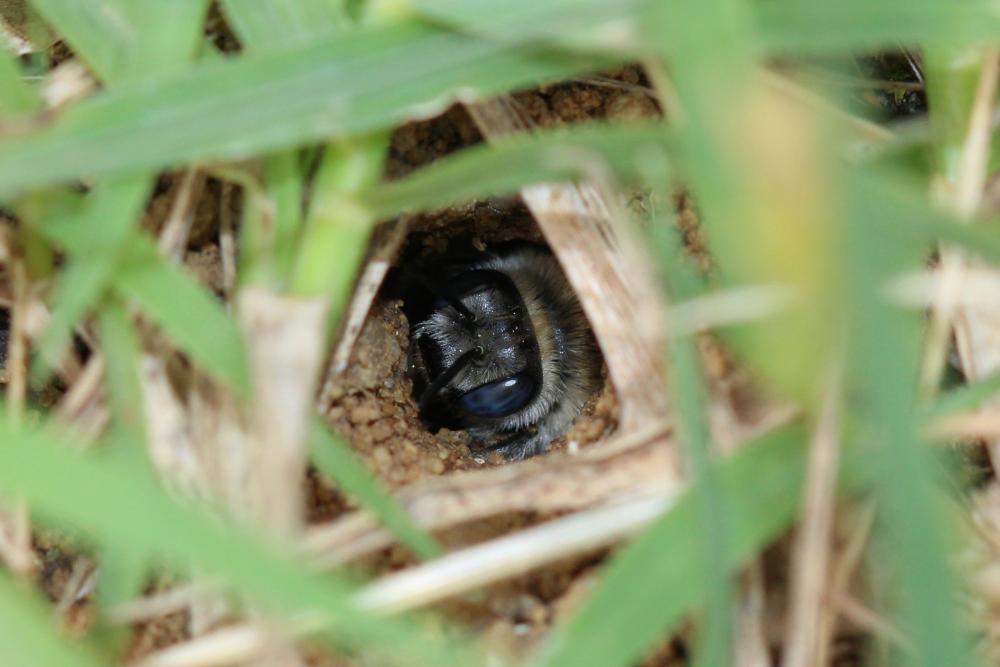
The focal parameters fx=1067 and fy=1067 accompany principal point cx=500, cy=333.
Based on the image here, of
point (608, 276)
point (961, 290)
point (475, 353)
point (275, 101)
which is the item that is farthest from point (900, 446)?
point (475, 353)

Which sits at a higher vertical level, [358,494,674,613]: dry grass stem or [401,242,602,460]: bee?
[358,494,674,613]: dry grass stem

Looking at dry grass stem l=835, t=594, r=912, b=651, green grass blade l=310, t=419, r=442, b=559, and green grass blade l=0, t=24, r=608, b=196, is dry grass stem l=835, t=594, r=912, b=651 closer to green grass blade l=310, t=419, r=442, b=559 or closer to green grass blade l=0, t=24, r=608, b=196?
green grass blade l=310, t=419, r=442, b=559

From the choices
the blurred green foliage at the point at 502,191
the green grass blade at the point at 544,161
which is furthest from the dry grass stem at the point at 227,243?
the green grass blade at the point at 544,161

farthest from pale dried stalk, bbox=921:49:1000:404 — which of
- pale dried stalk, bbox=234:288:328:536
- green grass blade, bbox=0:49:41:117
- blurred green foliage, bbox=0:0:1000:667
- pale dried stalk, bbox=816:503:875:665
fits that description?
green grass blade, bbox=0:49:41:117

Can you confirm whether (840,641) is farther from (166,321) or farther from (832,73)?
(166,321)

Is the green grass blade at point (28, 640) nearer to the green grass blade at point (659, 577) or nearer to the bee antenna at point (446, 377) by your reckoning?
the green grass blade at point (659, 577)

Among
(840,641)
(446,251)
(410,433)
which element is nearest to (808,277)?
(840,641)
